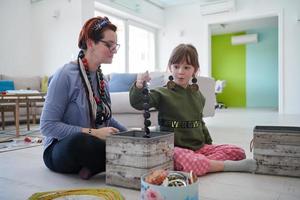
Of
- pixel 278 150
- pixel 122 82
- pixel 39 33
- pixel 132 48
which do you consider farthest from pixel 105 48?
pixel 132 48

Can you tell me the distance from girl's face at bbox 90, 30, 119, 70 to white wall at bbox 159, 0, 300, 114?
5.42 meters

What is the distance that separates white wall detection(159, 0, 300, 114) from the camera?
19.4 ft

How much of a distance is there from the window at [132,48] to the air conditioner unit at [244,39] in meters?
2.69

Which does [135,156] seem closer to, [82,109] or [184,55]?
[82,109]

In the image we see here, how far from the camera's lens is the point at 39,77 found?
520 cm

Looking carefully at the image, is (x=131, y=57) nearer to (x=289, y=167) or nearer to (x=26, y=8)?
(x=26, y=8)

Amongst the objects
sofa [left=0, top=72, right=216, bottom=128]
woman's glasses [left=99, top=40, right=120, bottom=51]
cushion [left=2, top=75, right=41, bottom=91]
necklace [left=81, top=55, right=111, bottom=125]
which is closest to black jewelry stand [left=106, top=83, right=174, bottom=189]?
necklace [left=81, top=55, right=111, bottom=125]

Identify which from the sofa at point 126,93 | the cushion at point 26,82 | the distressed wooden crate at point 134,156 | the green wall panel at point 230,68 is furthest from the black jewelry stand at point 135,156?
the green wall panel at point 230,68

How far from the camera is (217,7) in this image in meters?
6.48

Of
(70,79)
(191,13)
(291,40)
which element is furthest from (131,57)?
(70,79)

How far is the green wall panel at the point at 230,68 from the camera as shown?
8891 millimetres

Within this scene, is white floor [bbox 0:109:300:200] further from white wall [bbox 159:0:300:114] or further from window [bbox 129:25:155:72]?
window [bbox 129:25:155:72]

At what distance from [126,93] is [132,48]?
157 inches

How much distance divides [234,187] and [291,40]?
5556 millimetres
